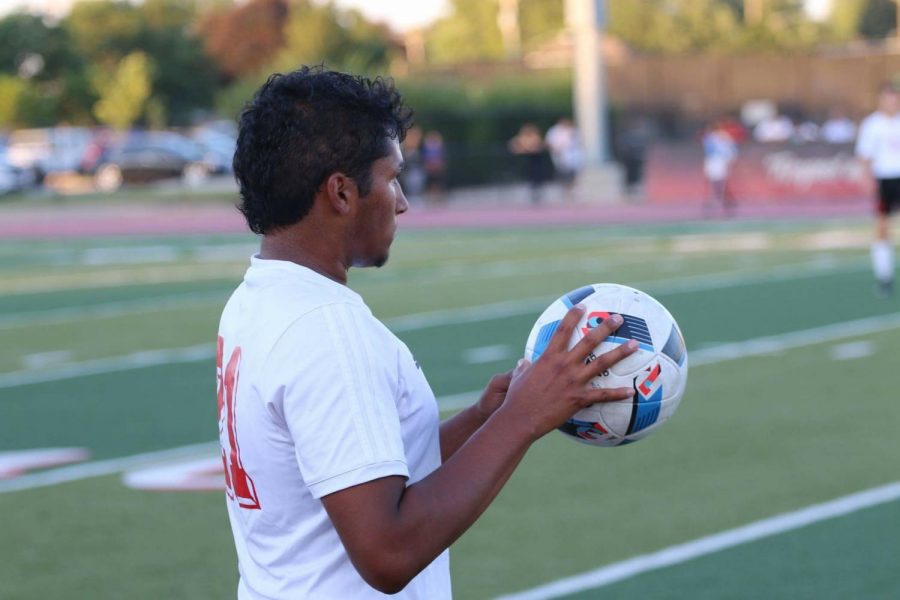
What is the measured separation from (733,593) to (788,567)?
0.42 metres

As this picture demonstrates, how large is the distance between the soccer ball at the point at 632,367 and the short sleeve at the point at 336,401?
42 centimetres

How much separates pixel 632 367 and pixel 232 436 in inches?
30.0

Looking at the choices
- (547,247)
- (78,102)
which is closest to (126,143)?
(78,102)

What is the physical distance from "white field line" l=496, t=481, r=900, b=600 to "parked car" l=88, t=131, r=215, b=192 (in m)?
44.5

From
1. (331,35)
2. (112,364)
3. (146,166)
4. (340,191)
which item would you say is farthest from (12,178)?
(340,191)

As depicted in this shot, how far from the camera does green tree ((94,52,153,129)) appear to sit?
6550 cm

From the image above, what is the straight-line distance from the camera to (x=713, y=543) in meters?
6.58

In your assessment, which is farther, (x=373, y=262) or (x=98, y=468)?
(x=98, y=468)

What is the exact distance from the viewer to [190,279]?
20.1 meters

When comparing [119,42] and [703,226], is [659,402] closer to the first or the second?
[703,226]

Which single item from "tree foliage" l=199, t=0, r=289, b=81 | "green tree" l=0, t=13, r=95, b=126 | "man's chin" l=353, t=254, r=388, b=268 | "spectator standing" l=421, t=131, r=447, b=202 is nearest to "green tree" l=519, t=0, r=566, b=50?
"tree foliage" l=199, t=0, r=289, b=81

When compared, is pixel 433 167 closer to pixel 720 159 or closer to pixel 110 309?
pixel 720 159

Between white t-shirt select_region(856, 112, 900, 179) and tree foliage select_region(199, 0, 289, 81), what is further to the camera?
tree foliage select_region(199, 0, 289, 81)

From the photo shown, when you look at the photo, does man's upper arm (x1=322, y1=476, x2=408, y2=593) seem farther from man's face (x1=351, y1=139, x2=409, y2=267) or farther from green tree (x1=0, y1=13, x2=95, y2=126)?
green tree (x1=0, y1=13, x2=95, y2=126)
